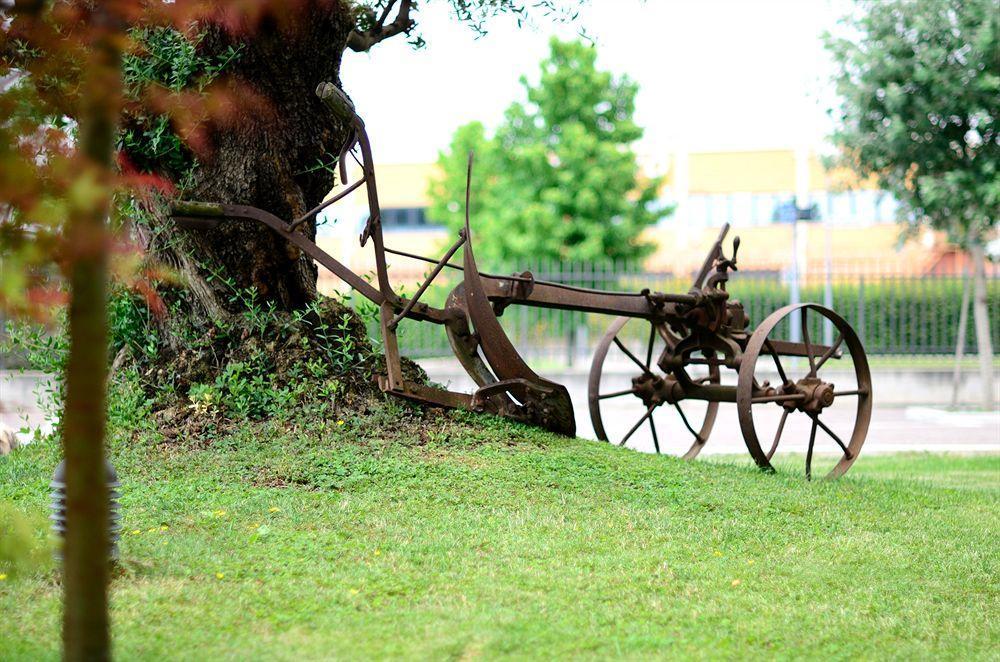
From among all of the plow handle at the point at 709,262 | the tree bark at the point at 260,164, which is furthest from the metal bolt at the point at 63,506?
the plow handle at the point at 709,262

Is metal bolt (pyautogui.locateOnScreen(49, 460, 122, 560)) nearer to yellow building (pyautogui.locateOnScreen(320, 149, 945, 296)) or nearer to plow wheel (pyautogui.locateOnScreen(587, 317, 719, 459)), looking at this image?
plow wheel (pyautogui.locateOnScreen(587, 317, 719, 459))

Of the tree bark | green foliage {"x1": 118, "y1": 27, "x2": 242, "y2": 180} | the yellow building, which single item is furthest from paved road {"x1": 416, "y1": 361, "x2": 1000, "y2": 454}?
the yellow building

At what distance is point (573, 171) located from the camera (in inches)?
1176

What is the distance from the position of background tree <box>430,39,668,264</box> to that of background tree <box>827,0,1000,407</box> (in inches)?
558

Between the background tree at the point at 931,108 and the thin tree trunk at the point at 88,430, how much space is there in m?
13.1

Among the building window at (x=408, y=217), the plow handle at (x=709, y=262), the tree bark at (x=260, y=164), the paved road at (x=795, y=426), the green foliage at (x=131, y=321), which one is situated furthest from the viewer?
the building window at (x=408, y=217)

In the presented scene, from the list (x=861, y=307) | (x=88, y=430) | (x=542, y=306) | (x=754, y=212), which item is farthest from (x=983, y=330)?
(x=754, y=212)

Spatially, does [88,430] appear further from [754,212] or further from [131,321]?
[754,212]

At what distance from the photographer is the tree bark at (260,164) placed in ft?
23.8

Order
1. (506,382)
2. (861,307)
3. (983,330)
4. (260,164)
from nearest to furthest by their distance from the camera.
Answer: (506,382)
(260,164)
(983,330)
(861,307)

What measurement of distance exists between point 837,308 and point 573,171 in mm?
12567

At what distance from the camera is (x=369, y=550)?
487cm

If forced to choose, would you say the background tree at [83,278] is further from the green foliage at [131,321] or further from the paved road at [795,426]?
the paved road at [795,426]

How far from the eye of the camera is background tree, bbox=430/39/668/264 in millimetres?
29688
